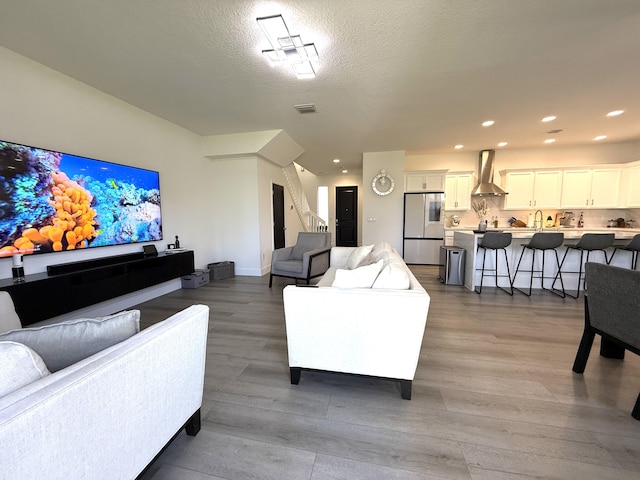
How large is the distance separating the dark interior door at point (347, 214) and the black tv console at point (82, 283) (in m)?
6.50

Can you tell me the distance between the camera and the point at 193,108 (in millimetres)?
3670

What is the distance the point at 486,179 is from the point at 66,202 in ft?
24.4

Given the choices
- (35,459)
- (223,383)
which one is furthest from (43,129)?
(35,459)

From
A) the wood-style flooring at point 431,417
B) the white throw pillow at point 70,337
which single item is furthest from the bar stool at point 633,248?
the white throw pillow at point 70,337

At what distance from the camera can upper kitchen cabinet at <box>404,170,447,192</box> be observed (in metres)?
6.00

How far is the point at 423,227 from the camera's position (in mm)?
6070

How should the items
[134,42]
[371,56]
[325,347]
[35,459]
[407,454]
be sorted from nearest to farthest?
1. [35,459]
2. [407,454]
3. [325,347]
4. [134,42]
5. [371,56]

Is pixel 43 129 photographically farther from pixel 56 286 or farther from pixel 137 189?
pixel 56 286

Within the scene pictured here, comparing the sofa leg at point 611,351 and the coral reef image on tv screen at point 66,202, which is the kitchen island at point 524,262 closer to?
the sofa leg at point 611,351

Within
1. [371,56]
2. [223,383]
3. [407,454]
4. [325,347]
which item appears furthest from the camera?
[371,56]

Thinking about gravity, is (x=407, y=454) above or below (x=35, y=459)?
below

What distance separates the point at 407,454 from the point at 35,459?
144 cm

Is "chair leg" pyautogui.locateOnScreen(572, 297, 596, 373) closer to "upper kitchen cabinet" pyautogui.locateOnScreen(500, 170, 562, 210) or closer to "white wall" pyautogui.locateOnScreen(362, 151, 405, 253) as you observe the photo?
"white wall" pyautogui.locateOnScreen(362, 151, 405, 253)

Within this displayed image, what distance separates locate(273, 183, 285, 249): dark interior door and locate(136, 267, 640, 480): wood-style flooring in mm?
3541
